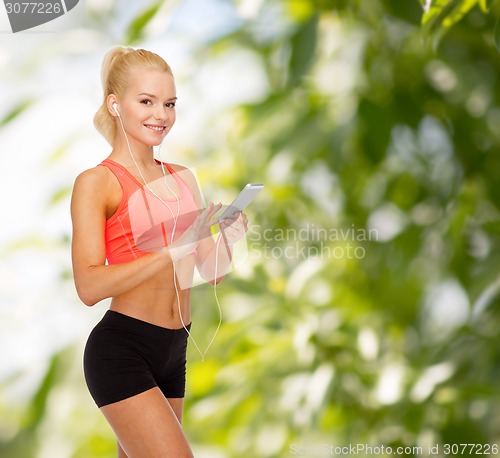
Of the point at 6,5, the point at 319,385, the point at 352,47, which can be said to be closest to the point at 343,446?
the point at 319,385

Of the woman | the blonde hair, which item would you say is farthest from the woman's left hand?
the blonde hair

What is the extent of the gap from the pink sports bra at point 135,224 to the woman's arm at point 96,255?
12 millimetres

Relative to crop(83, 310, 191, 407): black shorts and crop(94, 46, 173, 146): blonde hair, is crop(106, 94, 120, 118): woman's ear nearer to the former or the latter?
crop(94, 46, 173, 146): blonde hair

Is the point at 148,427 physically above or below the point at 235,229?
below

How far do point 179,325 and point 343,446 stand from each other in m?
0.44

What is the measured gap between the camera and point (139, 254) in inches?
22.6

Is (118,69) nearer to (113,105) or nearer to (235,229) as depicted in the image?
(113,105)

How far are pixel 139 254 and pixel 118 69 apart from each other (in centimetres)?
15

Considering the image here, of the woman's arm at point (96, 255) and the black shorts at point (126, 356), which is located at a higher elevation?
the woman's arm at point (96, 255)

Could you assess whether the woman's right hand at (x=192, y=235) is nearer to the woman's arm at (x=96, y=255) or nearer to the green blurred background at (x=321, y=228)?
the woman's arm at (x=96, y=255)

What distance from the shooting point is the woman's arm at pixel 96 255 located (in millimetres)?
530

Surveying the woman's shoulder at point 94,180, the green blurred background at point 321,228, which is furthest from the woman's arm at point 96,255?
the green blurred background at point 321,228

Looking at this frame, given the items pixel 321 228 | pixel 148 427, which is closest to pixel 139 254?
pixel 148 427

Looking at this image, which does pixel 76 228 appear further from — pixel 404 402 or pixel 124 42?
pixel 404 402
